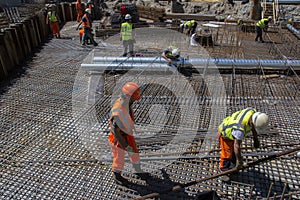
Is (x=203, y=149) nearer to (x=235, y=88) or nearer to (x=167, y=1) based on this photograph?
(x=235, y=88)

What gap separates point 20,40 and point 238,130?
858 cm

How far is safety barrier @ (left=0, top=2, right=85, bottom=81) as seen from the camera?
7.65m

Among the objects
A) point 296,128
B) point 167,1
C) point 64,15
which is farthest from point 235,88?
point 167,1

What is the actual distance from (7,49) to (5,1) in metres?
15.7

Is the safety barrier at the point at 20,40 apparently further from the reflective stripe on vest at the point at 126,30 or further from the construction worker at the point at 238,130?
the construction worker at the point at 238,130

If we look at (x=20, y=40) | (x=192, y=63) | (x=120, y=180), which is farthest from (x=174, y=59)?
(x=20, y=40)

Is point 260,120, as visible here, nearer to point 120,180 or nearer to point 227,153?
point 227,153

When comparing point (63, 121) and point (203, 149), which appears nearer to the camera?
point (203, 149)

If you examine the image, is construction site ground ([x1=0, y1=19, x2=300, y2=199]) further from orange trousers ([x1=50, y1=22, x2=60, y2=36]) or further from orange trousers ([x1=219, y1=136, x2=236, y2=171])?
orange trousers ([x1=50, y1=22, x2=60, y2=36])

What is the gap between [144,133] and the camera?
15.9ft

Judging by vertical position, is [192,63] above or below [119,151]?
above

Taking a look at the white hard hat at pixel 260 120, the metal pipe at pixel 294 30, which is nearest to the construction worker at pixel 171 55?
the white hard hat at pixel 260 120

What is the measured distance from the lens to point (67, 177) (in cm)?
385

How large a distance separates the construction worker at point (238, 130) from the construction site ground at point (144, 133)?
0.40m
